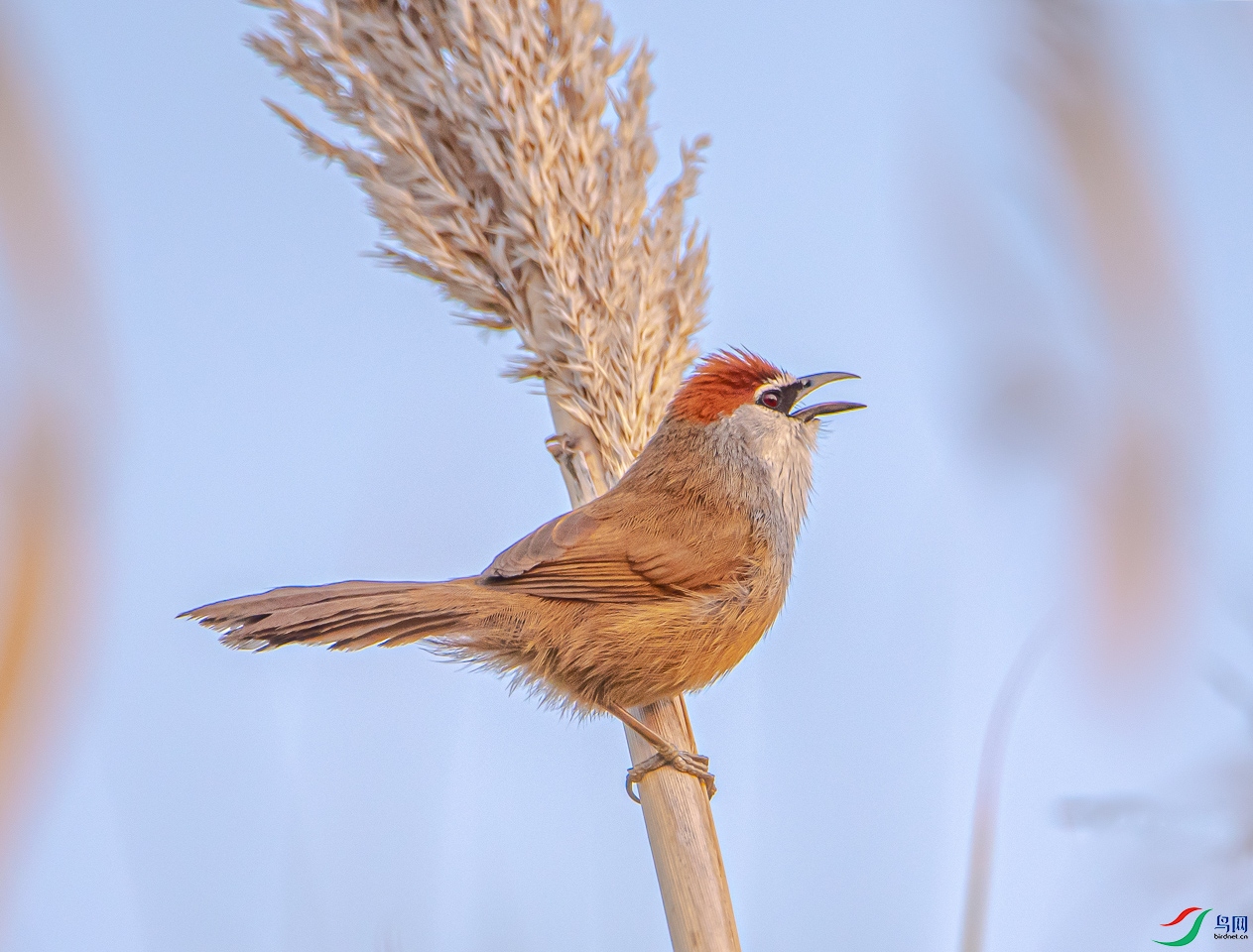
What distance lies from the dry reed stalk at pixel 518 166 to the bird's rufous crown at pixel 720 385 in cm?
27

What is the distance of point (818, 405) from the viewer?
264cm

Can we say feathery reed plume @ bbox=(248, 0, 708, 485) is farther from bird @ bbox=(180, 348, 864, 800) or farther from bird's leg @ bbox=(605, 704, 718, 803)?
bird's leg @ bbox=(605, 704, 718, 803)

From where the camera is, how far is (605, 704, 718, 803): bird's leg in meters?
1.97

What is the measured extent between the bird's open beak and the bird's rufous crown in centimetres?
8

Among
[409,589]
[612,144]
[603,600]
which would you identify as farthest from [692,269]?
[409,589]

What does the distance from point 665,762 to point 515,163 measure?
1286 millimetres

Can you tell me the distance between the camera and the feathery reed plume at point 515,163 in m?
2.11

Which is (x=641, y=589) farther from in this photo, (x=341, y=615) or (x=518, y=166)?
(x=518, y=166)

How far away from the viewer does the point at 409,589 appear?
207cm

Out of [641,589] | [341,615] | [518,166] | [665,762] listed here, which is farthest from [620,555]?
[518,166]

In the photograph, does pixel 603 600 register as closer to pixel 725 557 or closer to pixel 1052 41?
pixel 725 557

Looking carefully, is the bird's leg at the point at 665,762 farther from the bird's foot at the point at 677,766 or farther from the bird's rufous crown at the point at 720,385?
the bird's rufous crown at the point at 720,385

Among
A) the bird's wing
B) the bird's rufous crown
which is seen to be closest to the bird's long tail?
the bird's wing

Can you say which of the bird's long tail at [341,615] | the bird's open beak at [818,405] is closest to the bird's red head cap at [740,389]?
the bird's open beak at [818,405]
